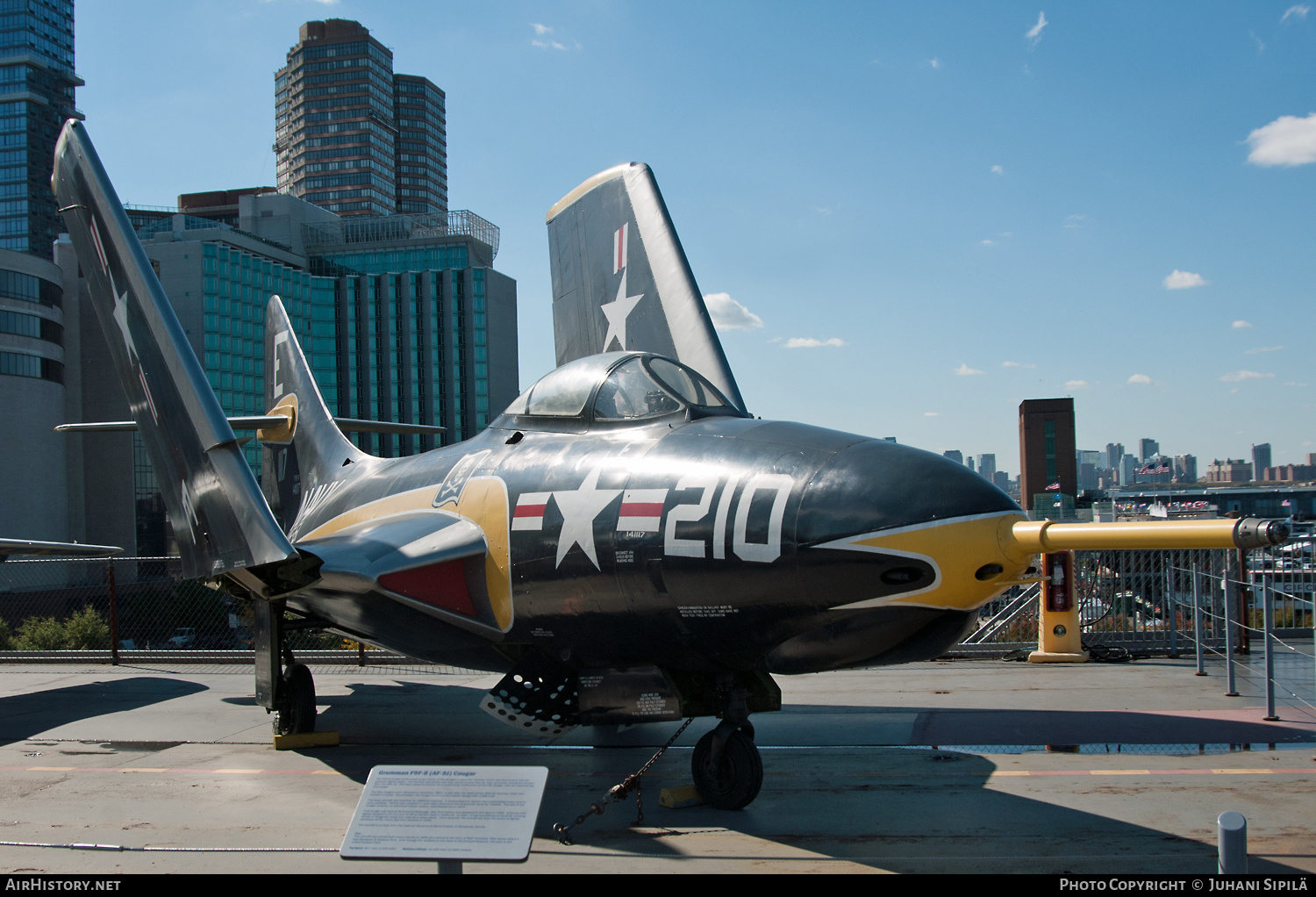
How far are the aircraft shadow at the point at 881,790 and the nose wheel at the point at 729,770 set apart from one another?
0.13m

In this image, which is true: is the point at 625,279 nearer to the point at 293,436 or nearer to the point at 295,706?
the point at 293,436

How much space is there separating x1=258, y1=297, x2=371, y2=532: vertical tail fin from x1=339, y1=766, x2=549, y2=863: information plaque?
7.78 m

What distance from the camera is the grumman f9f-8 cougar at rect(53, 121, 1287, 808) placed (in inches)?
189

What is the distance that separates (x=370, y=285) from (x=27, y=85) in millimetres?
83634

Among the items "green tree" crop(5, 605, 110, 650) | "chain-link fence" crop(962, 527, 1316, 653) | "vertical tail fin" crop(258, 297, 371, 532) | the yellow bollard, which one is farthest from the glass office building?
the yellow bollard

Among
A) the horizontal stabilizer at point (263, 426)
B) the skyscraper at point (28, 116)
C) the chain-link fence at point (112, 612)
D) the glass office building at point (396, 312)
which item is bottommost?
the chain-link fence at point (112, 612)

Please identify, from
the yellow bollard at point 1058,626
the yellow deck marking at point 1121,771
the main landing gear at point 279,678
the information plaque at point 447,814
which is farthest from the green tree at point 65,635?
the yellow deck marking at point 1121,771

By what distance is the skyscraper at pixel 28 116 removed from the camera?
14838 cm

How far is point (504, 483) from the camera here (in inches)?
264

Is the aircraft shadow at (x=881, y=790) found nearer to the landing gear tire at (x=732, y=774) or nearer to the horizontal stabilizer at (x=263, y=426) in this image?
the landing gear tire at (x=732, y=774)

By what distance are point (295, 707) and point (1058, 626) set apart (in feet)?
31.6

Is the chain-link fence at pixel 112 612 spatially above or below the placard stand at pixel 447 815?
below

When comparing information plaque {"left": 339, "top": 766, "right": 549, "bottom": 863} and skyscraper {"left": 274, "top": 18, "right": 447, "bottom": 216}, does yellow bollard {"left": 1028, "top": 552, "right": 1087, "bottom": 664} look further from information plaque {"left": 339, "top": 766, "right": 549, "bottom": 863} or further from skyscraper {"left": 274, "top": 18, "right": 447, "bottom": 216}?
skyscraper {"left": 274, "top": 18, "right": 447, "bottom": 216}
